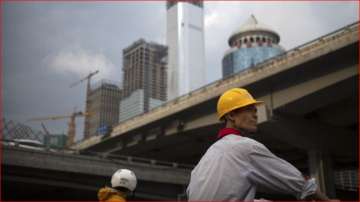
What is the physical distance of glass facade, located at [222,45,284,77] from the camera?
6914 inches

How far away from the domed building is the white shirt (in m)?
174

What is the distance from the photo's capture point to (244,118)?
127 inches

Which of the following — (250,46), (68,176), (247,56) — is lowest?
(68,176)

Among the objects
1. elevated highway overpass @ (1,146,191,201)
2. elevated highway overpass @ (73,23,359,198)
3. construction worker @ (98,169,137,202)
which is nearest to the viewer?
construction worker @ (98,169,137,202)

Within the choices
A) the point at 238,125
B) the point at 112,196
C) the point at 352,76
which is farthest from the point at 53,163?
the point at 238,125

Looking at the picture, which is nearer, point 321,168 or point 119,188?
point 119,188

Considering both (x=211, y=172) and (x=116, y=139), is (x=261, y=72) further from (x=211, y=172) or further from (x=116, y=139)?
(x=211, y=172)

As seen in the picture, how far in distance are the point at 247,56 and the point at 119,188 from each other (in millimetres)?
175228

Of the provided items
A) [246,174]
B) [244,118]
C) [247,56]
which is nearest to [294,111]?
[244,118]

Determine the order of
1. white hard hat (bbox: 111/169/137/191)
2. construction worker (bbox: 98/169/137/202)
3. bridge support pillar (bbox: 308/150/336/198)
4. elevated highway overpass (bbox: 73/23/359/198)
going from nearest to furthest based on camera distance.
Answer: construction worker (bbox: 98/169/137/202) < white hard hat (bbox: 111/169/137/191) < elevated highway overpass (bbox: 73/23/359/198) < bridge support pillar (bbox: 308/150/336/198)

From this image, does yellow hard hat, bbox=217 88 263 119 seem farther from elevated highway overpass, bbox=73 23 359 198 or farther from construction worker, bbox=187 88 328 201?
elevated highway overpass, bbox=73 23 359 198

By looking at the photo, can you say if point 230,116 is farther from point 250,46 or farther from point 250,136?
point 250,46

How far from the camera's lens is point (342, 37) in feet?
80.7

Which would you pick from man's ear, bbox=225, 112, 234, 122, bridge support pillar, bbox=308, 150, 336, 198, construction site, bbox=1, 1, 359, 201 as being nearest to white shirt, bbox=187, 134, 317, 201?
man's ear, bbox=225, 112, 234, 122
